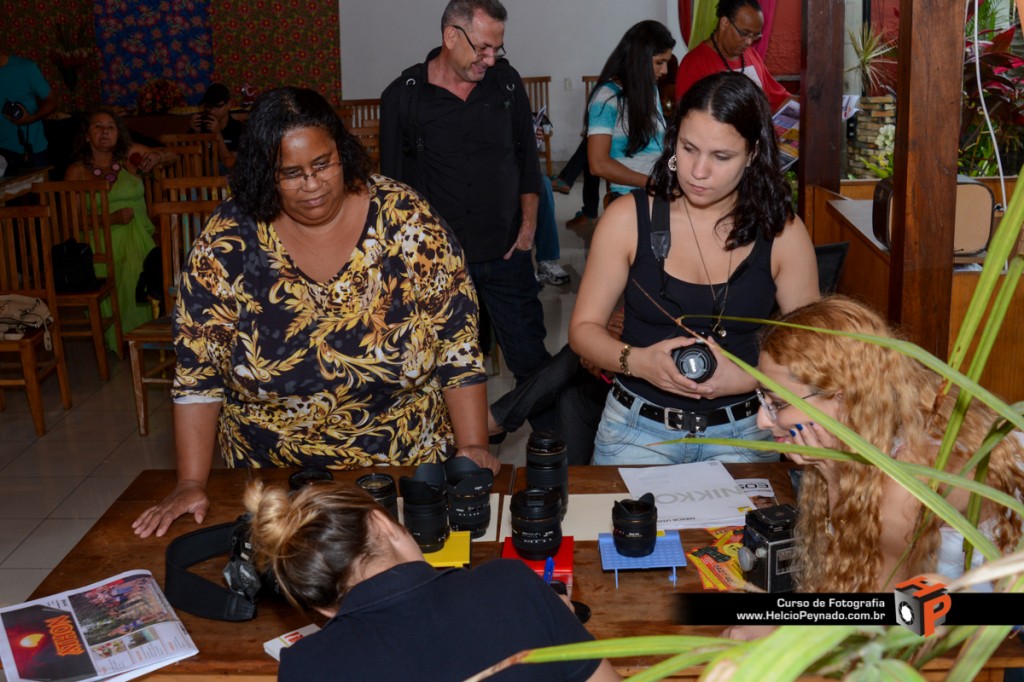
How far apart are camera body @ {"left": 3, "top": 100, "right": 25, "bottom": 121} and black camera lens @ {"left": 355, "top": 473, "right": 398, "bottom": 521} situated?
23.1 ft

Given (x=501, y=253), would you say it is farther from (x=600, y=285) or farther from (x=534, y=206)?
(x=600, y=285)

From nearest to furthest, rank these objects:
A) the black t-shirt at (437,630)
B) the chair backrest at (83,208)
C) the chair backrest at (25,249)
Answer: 1. the black t-shirt at (437,630)
2. the chair backrest at (25,249)
3. the chair backrest at (83,208)

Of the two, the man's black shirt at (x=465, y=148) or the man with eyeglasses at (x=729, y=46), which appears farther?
the man with eyeglasses at (x=729, y=46)

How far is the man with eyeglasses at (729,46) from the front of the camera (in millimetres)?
4445

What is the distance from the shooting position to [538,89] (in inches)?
457

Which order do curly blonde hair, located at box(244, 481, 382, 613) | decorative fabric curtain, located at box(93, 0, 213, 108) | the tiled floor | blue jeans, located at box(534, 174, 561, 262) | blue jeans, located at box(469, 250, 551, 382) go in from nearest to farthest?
curly blonde hair, located at box(244, 481, 382, 613) → the tiled floor → blue jeans, located at box(469, 250, 551, 382) → blue jeans, located at box(534, 174, 561, 262) → decorative fabric curtain, located at box(93, 0, 213, 108)

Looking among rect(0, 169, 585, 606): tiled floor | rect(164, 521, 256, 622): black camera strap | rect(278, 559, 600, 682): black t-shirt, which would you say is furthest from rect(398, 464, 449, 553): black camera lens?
rect(0, 169, 585, 606): tiled floor

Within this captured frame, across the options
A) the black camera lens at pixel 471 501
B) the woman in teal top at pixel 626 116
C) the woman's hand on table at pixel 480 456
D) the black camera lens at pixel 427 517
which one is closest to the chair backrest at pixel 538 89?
the woman in teal top at pixel 626 116

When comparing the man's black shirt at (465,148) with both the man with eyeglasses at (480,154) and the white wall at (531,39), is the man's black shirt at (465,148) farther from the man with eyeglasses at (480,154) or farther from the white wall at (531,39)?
the white wall at (531,39)

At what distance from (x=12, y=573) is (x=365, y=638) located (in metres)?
2.81

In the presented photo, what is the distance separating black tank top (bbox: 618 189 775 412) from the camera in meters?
2.35

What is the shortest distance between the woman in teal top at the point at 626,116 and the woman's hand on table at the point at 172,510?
2.68m

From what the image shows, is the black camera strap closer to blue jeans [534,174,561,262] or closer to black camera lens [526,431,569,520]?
black camera lens [526,431,569,520]

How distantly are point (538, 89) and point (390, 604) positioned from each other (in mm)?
Result: 10681
